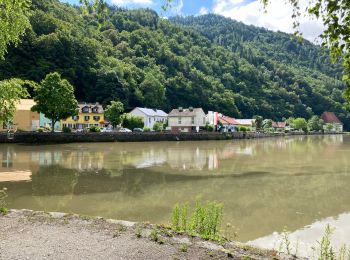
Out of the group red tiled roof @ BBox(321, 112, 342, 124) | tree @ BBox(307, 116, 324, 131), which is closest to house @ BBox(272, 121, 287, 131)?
tree @ BBox(307, 116, 324, 131)

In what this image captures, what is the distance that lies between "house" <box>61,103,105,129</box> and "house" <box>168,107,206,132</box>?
20088 millimetres

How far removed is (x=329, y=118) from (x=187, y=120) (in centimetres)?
10803

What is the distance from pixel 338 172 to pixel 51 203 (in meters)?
21.1

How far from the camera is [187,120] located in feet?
325

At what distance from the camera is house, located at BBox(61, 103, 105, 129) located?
8638 centimetres

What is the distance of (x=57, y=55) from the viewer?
10200 cm

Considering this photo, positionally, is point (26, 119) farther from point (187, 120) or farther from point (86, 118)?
point (187, 120)

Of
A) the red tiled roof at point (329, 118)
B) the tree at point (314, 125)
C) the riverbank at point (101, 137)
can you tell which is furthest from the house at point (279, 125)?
the riverbank at point (101, 137)

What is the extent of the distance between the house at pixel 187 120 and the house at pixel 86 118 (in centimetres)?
2009

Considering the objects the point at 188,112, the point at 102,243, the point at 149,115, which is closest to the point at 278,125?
the point at 188,112

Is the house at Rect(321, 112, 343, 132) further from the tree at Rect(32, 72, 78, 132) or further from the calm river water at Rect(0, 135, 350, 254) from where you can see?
A: the calm river water at Rect(0, 135, 350, 254)

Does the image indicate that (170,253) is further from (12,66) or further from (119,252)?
(12,66)

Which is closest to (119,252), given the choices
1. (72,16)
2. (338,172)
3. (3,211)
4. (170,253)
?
(170,253)

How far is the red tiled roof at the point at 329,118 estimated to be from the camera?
17912 centimetres
